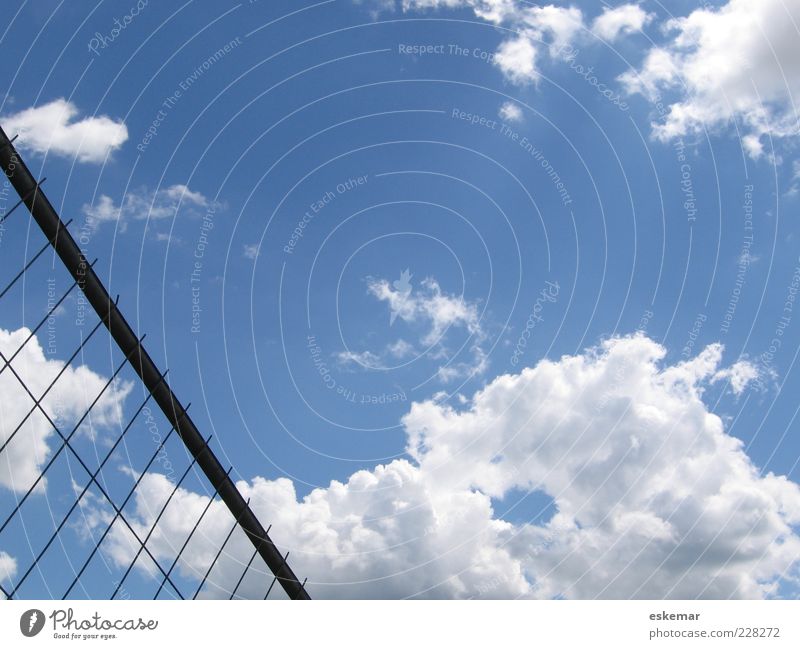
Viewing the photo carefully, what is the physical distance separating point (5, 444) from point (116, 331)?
8181mm

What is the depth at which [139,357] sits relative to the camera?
91.9 feet
